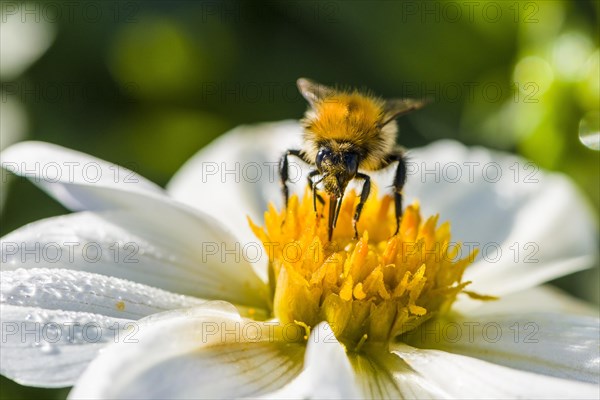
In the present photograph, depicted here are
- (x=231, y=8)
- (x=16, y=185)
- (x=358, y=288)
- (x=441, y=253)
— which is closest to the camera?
(x=358, y=288)

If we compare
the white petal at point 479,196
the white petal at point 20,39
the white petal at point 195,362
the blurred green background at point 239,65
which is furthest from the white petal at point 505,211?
the white petal at point 20,39

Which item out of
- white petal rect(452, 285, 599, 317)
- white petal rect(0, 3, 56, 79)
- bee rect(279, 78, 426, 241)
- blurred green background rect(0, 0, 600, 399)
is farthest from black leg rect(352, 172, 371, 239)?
white petal rect(0, 3, 56, 79)

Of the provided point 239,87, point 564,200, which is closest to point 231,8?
point 239,87

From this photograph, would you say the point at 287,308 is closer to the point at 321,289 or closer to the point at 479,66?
the point at 321,289

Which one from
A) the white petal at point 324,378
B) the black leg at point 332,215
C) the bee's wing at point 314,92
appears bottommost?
the white petal at point 324,378

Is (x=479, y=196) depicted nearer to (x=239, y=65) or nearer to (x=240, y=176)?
(x=240, y=176)

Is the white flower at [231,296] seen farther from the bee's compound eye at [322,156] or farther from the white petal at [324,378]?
the bee's compound eye at [322,156]

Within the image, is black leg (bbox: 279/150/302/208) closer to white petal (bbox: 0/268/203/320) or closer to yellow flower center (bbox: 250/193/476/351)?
yellow flower center (bbox: 250/193/476/351)
